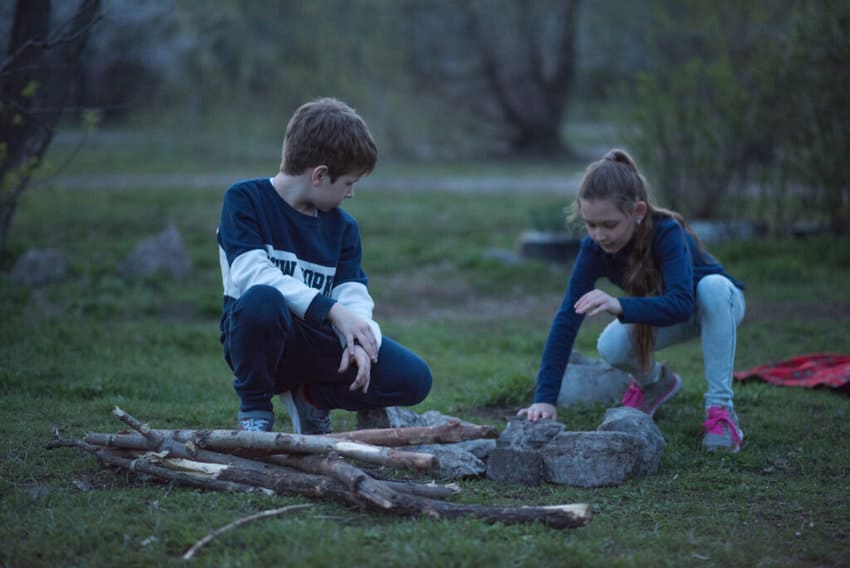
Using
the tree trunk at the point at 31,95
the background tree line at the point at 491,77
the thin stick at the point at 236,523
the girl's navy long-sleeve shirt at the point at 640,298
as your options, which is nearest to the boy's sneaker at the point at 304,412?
the thin stick at the point at 236,523

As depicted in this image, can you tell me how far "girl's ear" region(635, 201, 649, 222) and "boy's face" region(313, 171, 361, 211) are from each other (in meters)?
1.37

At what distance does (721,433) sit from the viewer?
4.45 meters

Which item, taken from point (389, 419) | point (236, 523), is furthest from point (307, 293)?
point (236, 523)

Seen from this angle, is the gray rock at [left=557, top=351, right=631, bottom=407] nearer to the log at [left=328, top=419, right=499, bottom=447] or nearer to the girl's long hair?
the girl's long hair

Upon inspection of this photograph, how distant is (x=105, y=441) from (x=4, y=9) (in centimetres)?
674

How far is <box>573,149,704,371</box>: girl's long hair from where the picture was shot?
4.30 m

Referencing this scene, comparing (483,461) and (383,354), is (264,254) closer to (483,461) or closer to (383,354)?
(383,354)

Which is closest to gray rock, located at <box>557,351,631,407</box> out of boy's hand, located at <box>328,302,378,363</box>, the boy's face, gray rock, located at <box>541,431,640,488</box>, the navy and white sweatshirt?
gray rock, located at <box>541,431,640,488</box>

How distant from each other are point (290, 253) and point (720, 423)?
2234mm

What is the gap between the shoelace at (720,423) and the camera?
14.6 ft

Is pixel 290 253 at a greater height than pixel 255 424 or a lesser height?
greater

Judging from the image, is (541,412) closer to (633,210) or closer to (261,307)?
(633,210)

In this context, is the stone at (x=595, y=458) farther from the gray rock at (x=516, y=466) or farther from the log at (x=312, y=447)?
the log at (x=312, y=447)

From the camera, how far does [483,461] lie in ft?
13.5
